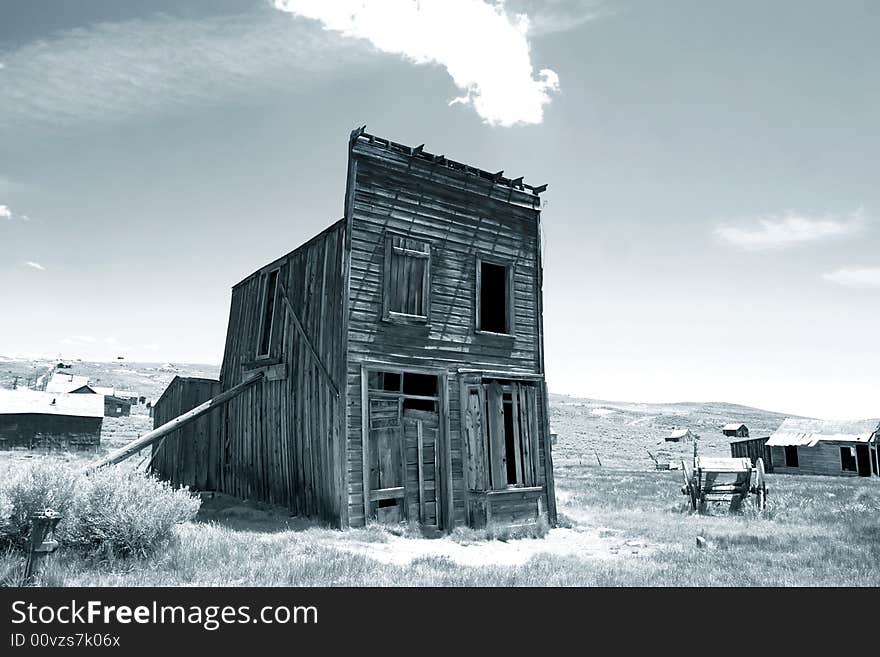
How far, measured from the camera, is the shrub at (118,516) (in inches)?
297

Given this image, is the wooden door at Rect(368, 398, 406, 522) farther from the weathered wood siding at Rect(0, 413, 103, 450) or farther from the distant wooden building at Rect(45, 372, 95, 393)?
the distant wooden building at Rect(45, 372, 95, 393)

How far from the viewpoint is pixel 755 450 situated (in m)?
48.1

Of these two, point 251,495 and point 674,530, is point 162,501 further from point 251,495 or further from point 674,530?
point 674,530

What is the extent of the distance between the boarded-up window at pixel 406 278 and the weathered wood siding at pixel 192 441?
22.4 feet

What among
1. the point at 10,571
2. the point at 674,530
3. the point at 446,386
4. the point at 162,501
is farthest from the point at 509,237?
the point at 10,571

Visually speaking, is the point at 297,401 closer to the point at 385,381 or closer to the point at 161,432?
the point at 385,381

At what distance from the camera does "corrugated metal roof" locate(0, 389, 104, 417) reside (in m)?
34.0

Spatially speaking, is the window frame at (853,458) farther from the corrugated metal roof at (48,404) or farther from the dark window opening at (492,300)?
the corrugated metal roof at (48,404)

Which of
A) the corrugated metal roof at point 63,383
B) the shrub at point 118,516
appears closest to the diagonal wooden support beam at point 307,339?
the shrub at point 118,516

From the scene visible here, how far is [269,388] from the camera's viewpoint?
583 inches

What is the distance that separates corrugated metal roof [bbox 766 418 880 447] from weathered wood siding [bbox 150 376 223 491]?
40731 mm

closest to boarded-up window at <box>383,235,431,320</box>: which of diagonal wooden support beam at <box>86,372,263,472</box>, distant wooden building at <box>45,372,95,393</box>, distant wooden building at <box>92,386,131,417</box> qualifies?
diagonal wooden support beam at <box>86,372,263,472</box>

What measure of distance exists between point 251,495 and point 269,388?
8.89 feet

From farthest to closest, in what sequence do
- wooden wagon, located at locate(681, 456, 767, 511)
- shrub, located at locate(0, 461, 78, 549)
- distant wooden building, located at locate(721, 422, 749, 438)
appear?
distant wooden building, located at locate(721, 422, 749, 438)
wooden wagon, located at locate(681, 456, 767, 511)
shrub, located at locate(0, 461, 78, 549)
